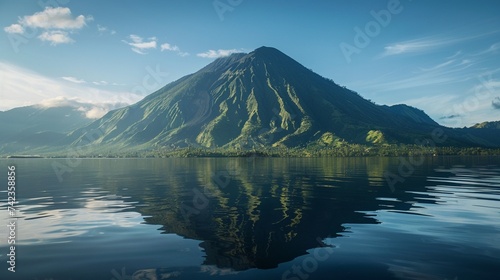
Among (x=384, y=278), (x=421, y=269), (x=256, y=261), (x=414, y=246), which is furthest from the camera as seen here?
(x=414, y=246)

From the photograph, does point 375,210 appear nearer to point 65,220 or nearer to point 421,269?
point 421,269

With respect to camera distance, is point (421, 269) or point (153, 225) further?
point (153, 225)

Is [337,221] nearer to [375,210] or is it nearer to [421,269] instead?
[375,210]

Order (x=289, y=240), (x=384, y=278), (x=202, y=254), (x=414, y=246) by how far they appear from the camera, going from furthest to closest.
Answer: (x=289, y=240) < (x=414, y=246) < (x=202, y=254) < (x=384, y=278)

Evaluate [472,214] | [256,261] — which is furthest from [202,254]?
[472,214]

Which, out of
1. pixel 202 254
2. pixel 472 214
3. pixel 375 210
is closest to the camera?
pixel 202 254

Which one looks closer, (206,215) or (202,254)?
(202,254)

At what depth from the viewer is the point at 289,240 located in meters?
26.7

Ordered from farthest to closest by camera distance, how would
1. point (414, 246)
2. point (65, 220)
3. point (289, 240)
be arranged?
point (65, 220)
point (289, 240)
point (414, 246)

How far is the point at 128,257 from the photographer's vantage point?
22625mm

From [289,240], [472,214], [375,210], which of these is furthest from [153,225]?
[472,214]

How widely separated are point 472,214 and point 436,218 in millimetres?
5728

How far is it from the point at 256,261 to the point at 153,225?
14450 mm

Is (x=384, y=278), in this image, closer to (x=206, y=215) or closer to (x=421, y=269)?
(x=421, y=269)
